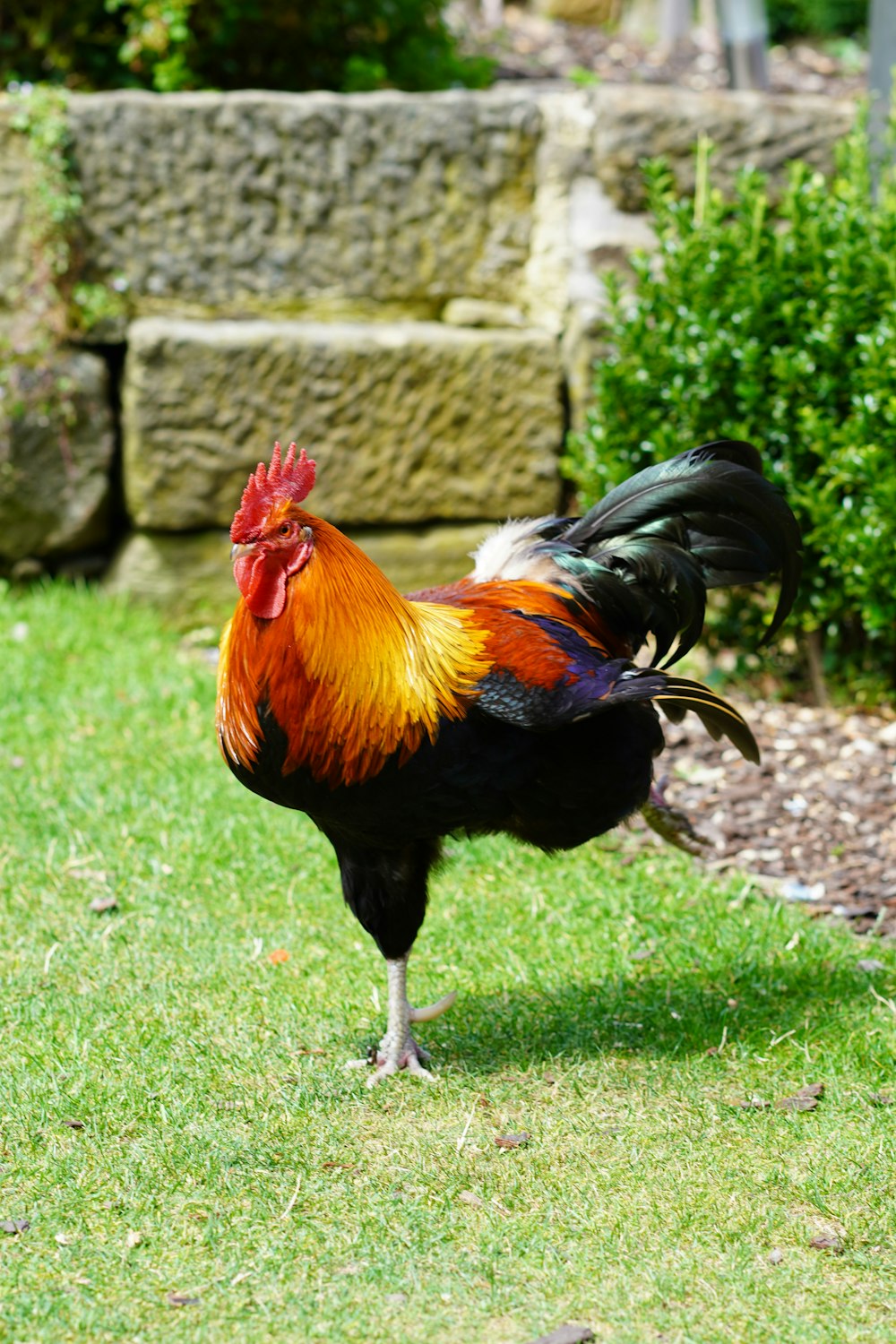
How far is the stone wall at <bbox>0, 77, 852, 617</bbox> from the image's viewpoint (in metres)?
6.92

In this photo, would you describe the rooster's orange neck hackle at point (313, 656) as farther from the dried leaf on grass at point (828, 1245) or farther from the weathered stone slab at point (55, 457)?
the weathered stone slab at point (55, 457)

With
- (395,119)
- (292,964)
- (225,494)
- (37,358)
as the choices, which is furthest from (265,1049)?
(395,119)

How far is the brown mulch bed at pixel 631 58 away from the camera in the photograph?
1048 centimetres

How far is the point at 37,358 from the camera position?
22.8ft

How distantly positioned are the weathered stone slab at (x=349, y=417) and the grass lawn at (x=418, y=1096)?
1.79 meters

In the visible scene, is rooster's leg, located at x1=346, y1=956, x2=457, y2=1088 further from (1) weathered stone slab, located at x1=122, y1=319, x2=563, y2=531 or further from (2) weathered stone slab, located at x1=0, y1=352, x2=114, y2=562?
(2) weathered stone slab, located at x1=0, y1=352, x2=114, y2=562

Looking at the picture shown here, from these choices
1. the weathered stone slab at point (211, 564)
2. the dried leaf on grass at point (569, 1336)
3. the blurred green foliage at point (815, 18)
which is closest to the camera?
the dried leaf on grass at point (569, 1336)

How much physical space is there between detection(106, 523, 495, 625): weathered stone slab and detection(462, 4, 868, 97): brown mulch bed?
404 centimetres

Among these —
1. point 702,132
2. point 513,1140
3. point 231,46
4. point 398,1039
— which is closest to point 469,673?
point 398,1039

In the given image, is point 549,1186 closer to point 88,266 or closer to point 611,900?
point 611,900

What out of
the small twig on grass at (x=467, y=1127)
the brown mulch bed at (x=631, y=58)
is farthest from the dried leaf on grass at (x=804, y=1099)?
the brown mulch bed at (x=631, y=58)

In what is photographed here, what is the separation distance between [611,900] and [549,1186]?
1682mm

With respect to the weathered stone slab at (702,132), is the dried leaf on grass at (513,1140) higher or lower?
lower

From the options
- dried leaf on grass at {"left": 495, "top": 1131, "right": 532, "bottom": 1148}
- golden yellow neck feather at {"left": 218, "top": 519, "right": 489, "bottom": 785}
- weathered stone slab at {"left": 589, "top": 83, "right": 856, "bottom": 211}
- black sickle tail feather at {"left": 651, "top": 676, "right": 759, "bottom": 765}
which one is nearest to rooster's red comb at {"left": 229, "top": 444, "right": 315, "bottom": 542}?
golden yellow neck feather at {"left": 218, "top": 519, "right": 489, "bottom": 785}
